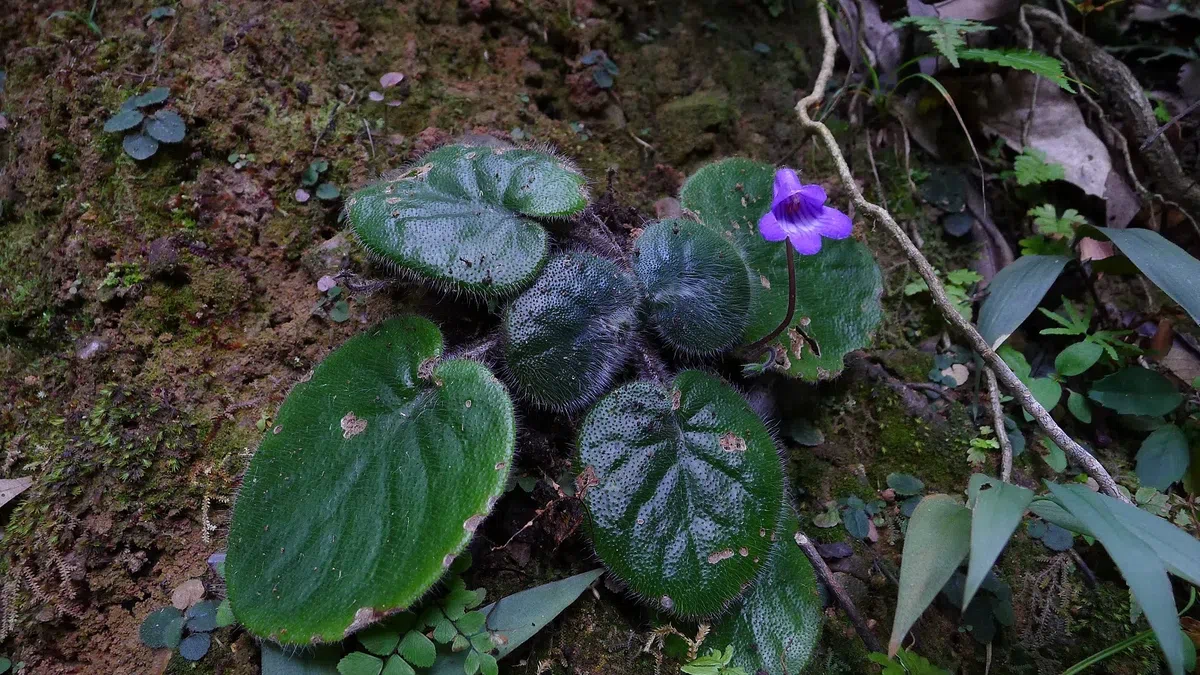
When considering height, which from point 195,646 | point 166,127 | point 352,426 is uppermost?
point 166,127

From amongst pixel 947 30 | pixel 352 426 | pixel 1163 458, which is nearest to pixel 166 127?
pixel 352 426

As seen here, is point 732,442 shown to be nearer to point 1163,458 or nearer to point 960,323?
point 960,323

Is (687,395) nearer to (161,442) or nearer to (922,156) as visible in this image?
(161,442)

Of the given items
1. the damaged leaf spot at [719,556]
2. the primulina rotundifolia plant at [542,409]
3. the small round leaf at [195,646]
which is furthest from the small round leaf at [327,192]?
the damaged leaf spot at [719,556]

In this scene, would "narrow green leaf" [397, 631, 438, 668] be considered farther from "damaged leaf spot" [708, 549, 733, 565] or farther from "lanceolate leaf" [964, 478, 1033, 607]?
"lanceolate leaf" [964, 478, 1033, 607]

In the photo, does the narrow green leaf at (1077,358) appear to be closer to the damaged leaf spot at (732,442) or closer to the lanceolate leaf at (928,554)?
the lanceolate leaf at (928,554)

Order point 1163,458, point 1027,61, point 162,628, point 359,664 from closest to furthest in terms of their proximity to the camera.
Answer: point 359,664, point 162,628, point 1163,458, point 1027,61
